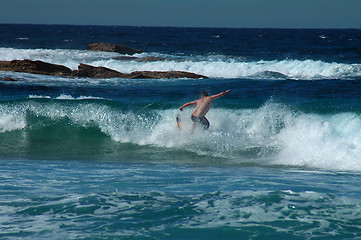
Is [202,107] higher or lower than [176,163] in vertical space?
higher

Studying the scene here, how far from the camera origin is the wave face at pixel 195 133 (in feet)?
35.2

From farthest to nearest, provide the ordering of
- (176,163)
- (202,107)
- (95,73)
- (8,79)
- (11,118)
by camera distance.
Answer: (95,73), (8,79), (11,118), (202,107), (176,163)

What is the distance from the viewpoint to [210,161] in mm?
10344

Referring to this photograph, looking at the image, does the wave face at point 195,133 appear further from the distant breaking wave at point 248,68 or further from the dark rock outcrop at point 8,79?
the distant breaking wave at point 248,68

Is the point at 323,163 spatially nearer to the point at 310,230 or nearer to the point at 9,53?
the point at 310,230

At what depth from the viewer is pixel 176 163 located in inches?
396

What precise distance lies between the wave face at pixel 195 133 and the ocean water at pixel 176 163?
36 mm

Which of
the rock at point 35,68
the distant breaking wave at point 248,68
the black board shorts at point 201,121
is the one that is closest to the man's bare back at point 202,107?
the black board shorts at point 201,121

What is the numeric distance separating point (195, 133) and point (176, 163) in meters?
2.14

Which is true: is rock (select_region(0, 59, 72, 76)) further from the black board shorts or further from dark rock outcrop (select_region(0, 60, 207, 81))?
the black board shorts

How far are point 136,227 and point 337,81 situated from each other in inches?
733

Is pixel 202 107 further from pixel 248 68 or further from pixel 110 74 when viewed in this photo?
pixel 248 68

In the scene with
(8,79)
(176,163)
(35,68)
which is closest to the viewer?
(176,163)

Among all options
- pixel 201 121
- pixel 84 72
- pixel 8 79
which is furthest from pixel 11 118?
pixel 84 72
